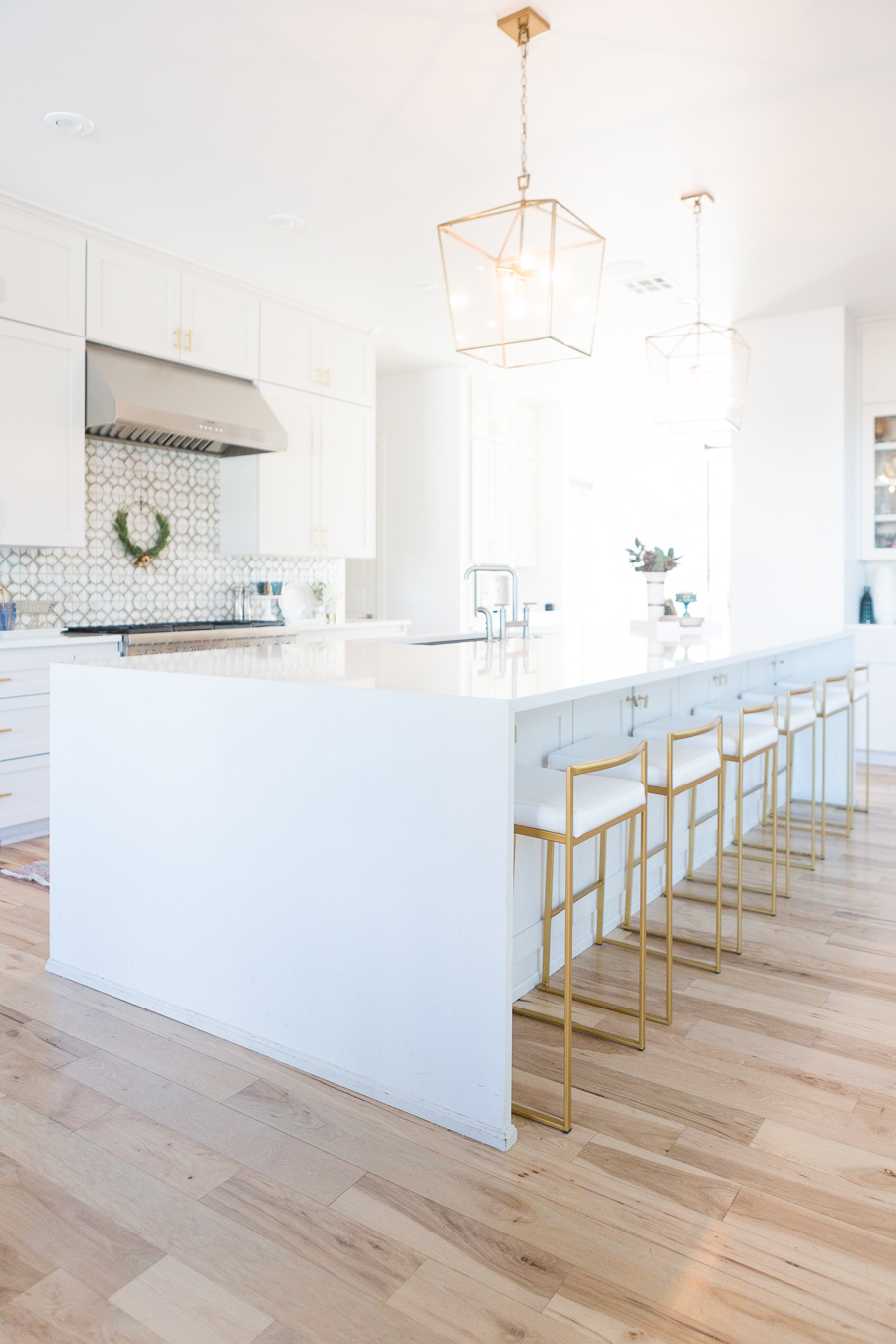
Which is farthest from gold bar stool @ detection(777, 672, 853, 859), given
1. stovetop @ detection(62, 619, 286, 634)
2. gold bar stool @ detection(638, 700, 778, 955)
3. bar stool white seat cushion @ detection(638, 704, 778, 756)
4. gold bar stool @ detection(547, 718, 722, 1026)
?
stovetop @ detection(62, 619, 286, 634)

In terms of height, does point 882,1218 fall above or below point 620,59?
below

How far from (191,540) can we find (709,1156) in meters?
4.35

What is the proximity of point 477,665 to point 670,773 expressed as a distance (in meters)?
0.55

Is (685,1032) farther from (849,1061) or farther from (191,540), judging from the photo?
(191,540)

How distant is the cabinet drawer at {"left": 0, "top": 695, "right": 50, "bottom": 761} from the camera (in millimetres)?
3734

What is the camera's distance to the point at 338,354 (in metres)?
5.74

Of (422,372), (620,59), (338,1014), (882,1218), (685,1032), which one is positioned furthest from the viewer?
(422,372)

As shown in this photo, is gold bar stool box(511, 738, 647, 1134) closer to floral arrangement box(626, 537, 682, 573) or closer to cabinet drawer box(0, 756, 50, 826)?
floral arrangement box(626, 537, 682, 573)

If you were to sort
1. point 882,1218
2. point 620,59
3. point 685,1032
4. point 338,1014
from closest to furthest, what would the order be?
point 882,1218
point 338,1014
point 685,1032
point 620,59

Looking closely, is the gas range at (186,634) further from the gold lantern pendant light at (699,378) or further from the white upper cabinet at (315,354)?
the gold lantern pendant light at (699,378)

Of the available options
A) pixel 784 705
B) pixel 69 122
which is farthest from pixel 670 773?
pixel 69 122

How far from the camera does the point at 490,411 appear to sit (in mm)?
7309

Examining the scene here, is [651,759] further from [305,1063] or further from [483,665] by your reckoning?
[305,1063]

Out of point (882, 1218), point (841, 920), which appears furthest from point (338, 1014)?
point (841, 920)
